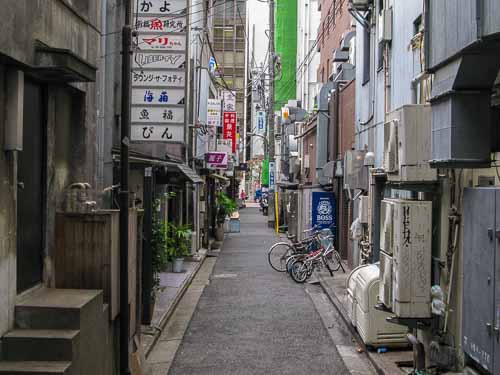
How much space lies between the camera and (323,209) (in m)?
24.7

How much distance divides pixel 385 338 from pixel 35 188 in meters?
6.08

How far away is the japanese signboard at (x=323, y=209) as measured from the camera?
80.8ft

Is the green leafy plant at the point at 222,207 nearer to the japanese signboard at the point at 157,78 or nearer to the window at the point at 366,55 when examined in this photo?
the window at the point at 366,55

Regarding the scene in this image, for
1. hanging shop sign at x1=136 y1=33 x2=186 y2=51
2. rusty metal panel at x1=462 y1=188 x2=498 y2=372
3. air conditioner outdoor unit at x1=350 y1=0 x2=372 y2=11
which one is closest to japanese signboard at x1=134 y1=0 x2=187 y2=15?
hanging shop sign at x1=136 y1=33 x2=186 y2=51

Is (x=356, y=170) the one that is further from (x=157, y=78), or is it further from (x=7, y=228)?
(x=7, y=228)

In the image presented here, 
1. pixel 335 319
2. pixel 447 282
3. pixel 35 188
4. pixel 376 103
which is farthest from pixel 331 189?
pixel 35 188

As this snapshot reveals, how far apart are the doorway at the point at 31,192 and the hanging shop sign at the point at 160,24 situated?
20.6 ft

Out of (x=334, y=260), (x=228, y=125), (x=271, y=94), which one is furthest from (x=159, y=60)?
(x=271, y=94)

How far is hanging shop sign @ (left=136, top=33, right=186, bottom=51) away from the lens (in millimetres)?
13023

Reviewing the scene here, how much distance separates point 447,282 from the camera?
840 cm

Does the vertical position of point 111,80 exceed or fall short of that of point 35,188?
it exceeds it

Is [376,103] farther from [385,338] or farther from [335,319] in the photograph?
[385,338]

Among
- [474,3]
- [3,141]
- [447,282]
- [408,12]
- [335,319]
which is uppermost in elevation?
[408,12]

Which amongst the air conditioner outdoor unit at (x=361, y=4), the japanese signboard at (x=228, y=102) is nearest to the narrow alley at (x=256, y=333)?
the air conditioner outdoor unit at (x=361, y=4)
